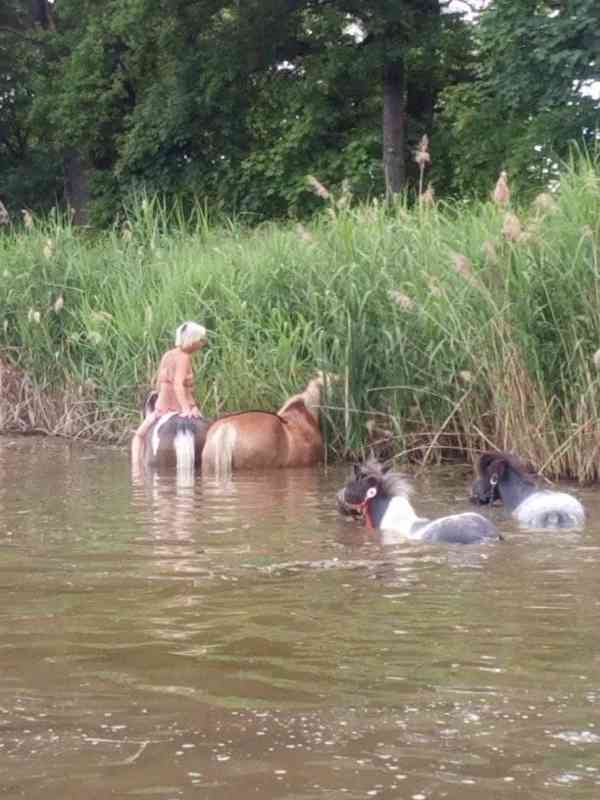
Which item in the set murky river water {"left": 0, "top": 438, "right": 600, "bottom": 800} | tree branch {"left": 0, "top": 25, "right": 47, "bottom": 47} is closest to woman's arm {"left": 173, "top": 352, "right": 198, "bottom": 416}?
murky river water {"left": 0, "top": 438, "right": 600, "bottom": 800}

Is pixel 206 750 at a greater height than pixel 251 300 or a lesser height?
lesser

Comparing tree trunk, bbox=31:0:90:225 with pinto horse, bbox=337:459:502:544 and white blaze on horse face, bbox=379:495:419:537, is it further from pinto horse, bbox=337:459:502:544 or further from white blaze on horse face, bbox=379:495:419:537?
white blaze on horse face, bbox=379:495:419:537

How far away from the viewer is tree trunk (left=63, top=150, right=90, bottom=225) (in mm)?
32812

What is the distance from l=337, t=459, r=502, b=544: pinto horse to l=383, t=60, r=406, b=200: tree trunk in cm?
1531

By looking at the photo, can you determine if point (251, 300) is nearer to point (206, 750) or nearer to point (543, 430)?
point (543, 430)

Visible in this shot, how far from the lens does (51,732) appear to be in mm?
4305

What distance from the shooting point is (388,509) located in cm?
842

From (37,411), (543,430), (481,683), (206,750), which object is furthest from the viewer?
(37,411)

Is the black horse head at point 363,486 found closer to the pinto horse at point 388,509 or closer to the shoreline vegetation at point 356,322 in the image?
the pinto horse at point 388,509

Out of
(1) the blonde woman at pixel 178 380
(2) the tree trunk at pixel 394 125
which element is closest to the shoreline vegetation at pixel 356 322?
(1) the blonde woman at pixel 178 380

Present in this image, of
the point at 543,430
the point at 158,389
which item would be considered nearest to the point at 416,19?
the point at 158,389

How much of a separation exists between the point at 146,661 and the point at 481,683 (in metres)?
1.11

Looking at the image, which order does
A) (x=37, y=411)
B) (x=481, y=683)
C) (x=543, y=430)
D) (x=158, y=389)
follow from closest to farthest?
1. (x=481, y=683)
2. (x=543, y=430)
3. (x=158, y=389)
4. (x=37, y=411)

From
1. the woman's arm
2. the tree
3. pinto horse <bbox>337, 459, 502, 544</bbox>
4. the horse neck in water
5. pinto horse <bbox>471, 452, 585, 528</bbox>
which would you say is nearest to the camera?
pinto horse <bbox>337, 459, 502, 544</bbox>
